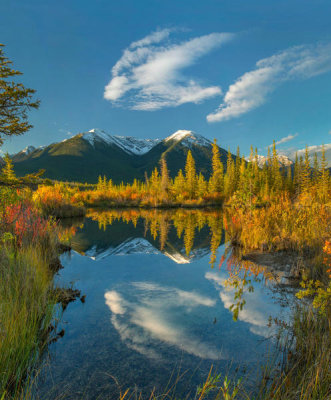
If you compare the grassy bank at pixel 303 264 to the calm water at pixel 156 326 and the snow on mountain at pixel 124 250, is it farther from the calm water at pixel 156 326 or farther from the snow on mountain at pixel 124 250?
the snow on mountain at pixel 124 250

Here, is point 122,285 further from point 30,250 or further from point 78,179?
point 78,179

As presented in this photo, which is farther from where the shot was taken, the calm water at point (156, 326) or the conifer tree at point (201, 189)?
the conifer tree at point (201, 189)

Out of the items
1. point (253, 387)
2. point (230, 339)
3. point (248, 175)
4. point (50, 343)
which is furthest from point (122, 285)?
point (248, 175)

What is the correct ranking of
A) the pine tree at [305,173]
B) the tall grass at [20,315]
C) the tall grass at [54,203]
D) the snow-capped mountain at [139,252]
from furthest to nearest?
the pine tree at [305,173]
the tall grass at [54,203]
the snow-capped mountain at [139,252]
the tall grass at [20,315]

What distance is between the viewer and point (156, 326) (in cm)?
448

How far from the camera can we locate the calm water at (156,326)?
3.13 metres

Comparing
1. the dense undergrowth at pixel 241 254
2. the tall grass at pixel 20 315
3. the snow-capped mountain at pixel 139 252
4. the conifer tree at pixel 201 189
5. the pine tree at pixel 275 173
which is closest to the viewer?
the dense undergrowth at pixel 241 254

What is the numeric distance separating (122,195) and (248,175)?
3533 cm

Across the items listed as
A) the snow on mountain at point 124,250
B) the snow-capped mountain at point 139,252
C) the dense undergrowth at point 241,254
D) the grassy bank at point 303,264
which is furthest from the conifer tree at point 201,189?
the snow-capped mountain at point 139,252

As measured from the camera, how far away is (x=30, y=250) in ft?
18.9

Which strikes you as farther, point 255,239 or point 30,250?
point 255,239

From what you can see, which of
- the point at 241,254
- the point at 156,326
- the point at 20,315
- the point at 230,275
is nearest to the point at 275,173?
the point at 241,254

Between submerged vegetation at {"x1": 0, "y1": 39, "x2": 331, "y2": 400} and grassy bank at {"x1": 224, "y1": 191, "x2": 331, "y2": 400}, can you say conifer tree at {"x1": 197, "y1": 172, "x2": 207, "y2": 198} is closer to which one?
submerged vegetation at {"x1": 0, "y1": 39, "x2": 331, "y2": 400}

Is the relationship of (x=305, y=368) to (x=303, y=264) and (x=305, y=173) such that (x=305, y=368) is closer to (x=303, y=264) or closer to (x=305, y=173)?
(x=303, y=264)
